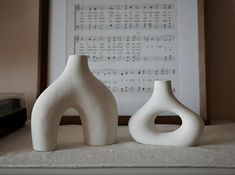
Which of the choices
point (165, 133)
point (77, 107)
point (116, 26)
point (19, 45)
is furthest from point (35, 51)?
point (165, 133)

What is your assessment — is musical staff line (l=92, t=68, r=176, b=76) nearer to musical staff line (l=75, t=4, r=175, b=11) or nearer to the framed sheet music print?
the framed sheet music print

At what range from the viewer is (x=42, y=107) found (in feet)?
1.76

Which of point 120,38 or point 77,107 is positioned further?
point 120,38

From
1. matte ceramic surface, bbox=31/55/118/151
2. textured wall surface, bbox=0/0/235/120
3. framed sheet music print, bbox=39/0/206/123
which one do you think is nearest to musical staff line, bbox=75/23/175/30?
framed sheet music print, bbox=39/0/206/123

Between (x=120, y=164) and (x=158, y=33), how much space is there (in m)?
0.55

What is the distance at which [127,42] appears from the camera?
2.91 feet

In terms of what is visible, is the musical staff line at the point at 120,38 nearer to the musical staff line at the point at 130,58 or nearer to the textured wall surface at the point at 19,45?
the musical staff line at the point at 130,58

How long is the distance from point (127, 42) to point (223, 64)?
0.37 meters

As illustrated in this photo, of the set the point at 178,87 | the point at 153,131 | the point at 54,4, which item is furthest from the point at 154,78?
the point at 54,4

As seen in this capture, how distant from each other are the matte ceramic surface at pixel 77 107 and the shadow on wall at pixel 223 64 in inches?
20.4

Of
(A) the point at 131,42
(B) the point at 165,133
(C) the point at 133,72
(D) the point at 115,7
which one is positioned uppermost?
(D) the point at 115,7

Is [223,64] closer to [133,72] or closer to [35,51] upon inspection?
[133,72]

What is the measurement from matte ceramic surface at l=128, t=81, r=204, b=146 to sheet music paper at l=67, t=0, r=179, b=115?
0.26 meters

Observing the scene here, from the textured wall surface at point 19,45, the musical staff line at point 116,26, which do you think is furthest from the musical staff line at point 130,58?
the textured wall surface at point 19,45
